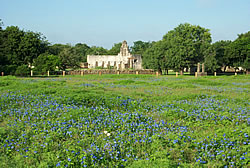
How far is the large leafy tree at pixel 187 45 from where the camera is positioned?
2095 inches

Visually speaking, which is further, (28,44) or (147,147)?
(28,44)

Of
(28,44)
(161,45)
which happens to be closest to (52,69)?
(28,44)

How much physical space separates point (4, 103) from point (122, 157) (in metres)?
7.10

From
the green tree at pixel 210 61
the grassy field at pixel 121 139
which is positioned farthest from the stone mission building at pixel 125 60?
the grassy field at pixel 121 139

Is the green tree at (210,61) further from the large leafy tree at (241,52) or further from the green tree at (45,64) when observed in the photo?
the green tree at (45,64)

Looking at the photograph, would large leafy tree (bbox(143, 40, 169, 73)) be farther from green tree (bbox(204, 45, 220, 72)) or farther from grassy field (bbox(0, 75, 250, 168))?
grassy field (bbox(0, 75, 250, 168))

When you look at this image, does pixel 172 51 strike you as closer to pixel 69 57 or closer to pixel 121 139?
pixel 69 57

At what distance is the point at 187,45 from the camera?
5403 centimetres

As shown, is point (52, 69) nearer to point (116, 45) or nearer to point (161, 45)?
point (161, 45)

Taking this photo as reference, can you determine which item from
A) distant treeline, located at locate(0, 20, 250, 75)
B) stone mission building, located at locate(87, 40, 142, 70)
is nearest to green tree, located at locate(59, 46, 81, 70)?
distant treeline, located at locate(0, 20, 250, 75)

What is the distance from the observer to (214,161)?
5.26m

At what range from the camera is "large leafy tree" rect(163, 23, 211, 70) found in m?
53.2

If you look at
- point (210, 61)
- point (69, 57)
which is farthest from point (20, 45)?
point (210, 61)

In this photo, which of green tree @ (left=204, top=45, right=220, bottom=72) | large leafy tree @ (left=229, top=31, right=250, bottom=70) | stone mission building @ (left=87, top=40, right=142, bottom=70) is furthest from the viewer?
stone mission building @ (left=87, top=40, right=142, bottom=70)
